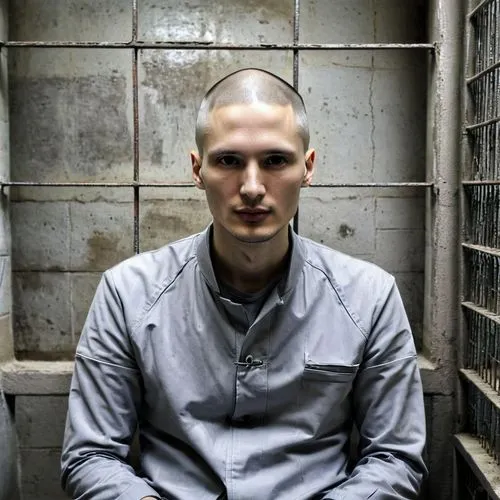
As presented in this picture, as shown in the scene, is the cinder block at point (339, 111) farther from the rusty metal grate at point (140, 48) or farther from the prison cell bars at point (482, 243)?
the prison cell bars at point (482, 243)

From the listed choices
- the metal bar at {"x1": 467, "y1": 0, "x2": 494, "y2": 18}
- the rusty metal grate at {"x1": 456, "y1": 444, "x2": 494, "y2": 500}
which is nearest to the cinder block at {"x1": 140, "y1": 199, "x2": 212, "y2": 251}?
the metal bar at {"x1": 467, "y1": 0, "x2": 494, "y2": 18}

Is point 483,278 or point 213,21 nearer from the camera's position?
point 483,278

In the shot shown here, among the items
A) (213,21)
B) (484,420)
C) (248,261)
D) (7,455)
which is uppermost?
(213,21)

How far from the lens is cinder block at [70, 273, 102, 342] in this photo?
272 cm

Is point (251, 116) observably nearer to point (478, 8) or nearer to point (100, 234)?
point (478, 8)

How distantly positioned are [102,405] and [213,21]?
160 centimetres

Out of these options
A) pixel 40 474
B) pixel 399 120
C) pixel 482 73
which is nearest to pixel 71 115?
pixel 399 120

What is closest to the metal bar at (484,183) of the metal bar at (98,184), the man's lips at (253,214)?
the man's lips at (253,214)

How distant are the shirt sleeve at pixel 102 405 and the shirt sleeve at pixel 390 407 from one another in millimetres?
625

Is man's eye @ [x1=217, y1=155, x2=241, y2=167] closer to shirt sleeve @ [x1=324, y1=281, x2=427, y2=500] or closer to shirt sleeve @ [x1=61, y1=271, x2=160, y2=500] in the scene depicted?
shirt sleeve @ [x1=61, y1=271, x2=160, y2=500]

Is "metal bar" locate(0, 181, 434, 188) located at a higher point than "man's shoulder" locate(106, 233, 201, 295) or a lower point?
higher

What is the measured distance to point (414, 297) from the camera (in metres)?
2.73

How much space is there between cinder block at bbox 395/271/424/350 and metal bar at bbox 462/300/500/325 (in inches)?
13.0

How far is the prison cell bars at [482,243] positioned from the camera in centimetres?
213
